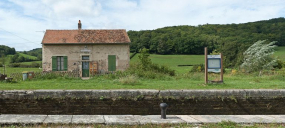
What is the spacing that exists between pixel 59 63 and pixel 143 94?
12.9 meters

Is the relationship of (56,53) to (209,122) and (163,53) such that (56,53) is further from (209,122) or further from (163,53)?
(163,53)

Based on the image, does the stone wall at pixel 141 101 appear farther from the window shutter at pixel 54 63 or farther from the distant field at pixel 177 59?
the distant field at pixel 177 59

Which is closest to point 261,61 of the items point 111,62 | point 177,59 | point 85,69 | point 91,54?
point 111,62

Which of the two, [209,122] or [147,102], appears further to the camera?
[147,102]

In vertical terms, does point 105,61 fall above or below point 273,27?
below

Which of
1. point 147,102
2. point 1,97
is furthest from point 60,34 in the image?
point 147,102

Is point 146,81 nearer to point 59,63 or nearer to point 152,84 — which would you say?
point 152,84

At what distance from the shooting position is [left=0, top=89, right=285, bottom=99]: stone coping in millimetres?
7695

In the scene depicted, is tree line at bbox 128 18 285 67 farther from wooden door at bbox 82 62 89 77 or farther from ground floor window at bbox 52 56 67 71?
ground floor window at bbox 52 56 67 71

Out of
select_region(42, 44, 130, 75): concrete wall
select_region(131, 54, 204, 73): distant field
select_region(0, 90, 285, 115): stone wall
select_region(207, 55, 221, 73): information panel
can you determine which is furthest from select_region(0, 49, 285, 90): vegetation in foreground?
select_region(131, 54, 204, 73): distant field

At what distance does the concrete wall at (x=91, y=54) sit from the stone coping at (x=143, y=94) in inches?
447

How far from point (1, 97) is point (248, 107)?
25.4ft

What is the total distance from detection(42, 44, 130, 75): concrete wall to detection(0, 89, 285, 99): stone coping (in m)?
11.4

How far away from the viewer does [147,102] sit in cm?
794
